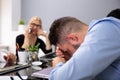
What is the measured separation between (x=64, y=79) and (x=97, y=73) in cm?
11

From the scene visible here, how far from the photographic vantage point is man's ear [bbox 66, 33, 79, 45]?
915mm

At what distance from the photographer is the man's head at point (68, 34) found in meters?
0.92

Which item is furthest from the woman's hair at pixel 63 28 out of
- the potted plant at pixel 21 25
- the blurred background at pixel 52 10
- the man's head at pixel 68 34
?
the blurred background at pixel 52 10

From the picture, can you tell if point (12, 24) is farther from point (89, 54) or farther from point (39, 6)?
point (89, 54)

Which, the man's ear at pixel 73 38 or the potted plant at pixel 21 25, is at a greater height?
the man's ear at pixel 73 38

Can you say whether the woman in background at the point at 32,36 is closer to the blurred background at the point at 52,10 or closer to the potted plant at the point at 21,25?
the potted plant at the point at 21,25

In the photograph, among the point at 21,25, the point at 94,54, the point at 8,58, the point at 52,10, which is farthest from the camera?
the point at 52,10

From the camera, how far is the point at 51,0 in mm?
4258

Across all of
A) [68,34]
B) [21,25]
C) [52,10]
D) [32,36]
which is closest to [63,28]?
[68,34]

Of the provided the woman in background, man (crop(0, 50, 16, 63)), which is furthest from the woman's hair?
the woman in background

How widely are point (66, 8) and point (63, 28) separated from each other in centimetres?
338

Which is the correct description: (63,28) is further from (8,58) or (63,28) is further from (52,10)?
(52,10)

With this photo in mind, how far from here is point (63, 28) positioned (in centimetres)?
93

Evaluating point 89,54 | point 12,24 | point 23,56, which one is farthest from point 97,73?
point 12,24
